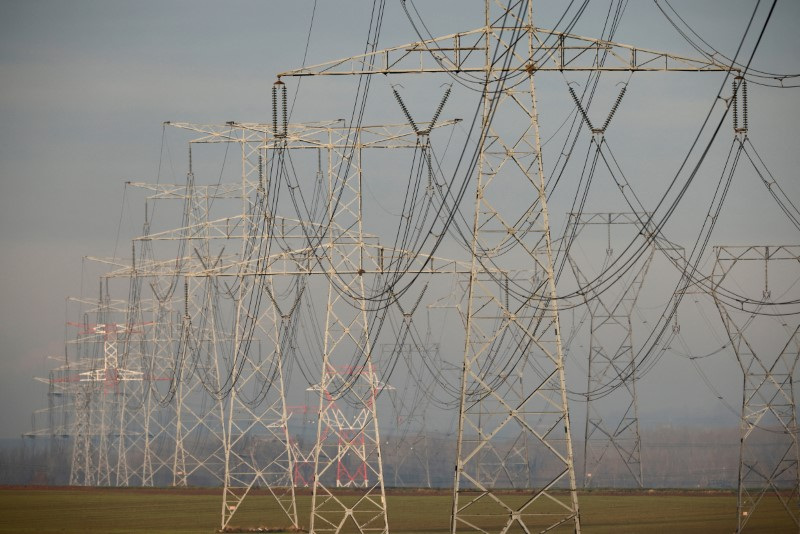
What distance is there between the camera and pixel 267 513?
6944 cm

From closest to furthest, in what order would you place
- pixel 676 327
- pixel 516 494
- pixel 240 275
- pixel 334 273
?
pixel 334 273 < pixel 240 275 < pixel 676 327 < pixel 516 494

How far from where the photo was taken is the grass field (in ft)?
185

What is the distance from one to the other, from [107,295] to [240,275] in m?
65.1

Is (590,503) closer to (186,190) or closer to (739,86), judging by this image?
(186,190)

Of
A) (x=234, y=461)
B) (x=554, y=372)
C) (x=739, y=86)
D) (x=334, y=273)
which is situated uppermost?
(x=739, y=86)

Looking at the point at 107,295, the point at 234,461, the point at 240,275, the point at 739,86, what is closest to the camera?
the point at 739,86

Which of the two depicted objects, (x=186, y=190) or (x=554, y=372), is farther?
(x=186, y=190)

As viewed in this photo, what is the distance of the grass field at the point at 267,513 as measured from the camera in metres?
56.3

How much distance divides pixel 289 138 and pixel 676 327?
39.6m

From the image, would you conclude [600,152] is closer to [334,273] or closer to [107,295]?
[334,273]

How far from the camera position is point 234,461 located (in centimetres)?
19400

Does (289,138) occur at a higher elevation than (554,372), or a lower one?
higher

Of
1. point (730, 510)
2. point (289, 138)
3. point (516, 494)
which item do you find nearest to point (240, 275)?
point (289, 138)

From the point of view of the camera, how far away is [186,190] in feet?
233
